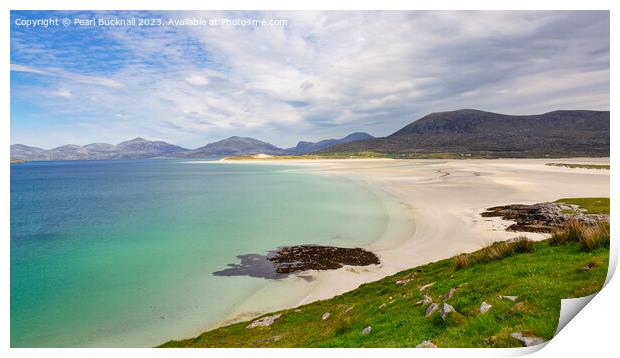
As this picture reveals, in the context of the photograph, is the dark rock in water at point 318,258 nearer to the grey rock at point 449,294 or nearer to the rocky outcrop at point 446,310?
the grey rock at point 449,294

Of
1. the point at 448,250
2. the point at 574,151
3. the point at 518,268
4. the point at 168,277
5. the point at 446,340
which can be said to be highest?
the point at 574,151

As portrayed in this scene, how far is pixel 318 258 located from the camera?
61.7ft

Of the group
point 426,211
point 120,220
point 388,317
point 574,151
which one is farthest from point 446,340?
point 574,151

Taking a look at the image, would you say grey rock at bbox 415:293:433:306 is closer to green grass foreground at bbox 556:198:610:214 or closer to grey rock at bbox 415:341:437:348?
grey rock at bbox 415:341:437:348

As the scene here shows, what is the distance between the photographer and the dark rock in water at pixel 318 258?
693 inches

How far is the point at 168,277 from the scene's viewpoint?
56.0 ft

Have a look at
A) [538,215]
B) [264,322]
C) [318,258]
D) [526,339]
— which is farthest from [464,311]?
[538,215]

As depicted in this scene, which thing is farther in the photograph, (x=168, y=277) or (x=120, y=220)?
(x=120, y=220)

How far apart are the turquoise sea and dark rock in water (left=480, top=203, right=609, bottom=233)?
9.22 meters

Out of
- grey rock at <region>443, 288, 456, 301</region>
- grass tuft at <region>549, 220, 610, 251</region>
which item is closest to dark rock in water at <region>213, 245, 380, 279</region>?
grey rock at <region>443, 288, 456, 301</region>

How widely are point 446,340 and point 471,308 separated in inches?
42.6

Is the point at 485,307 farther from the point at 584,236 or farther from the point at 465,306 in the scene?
the point at 584,236

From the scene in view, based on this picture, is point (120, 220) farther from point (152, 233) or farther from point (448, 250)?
point (448, 250)
